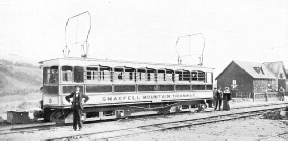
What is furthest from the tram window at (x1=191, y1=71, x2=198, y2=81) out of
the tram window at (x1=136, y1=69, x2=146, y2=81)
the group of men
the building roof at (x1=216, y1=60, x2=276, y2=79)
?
the building roof at (x1=216, y1=60, x2=276, y2=79)

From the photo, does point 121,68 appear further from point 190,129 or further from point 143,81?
point 190,129

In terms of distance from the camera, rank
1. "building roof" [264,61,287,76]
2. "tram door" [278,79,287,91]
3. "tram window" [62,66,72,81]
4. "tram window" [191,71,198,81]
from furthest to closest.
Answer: "tram door" [278,79,287,91]
"building roof" [264,61,287,76]
"tram window" [191,71,198,81]
"tram window" [62,66,72,81]

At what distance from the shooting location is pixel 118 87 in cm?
1310

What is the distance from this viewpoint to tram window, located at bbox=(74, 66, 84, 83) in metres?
11.9

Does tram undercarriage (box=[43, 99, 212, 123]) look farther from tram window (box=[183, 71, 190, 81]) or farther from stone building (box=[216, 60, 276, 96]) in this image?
stone building (box=[216, 60, 276, 96])

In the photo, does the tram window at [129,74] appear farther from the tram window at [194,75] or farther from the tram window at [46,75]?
the tram window at [194,75]

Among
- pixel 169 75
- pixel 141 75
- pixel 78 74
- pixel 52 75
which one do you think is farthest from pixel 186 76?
pixel 52 75

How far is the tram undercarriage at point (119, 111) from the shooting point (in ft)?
38.6

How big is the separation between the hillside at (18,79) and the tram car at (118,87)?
18.8 metres

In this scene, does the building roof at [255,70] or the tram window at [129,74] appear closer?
the tram window at [129,74]

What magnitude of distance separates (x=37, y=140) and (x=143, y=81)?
22.1 feet

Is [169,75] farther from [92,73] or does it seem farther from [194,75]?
[92,73]

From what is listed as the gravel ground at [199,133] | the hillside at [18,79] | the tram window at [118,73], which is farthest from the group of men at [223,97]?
the hillside at [18,79]

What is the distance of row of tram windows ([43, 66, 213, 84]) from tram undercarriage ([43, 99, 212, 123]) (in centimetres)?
120
